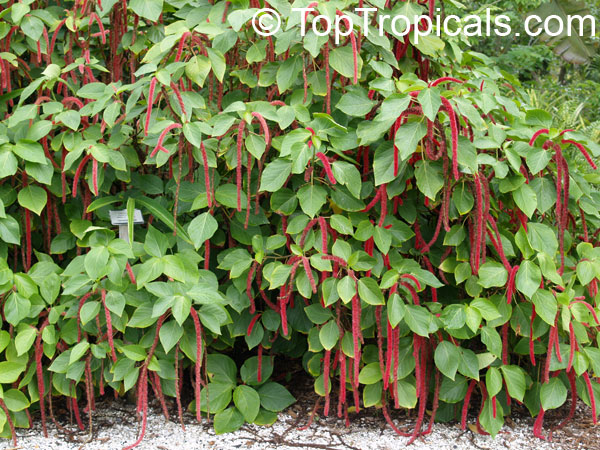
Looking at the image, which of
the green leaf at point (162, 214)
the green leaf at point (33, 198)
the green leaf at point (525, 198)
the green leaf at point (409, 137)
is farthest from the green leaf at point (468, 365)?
the green leaf at point (33, 198)

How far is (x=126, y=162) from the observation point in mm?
2211

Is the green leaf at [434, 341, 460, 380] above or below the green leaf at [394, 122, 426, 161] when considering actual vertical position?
below

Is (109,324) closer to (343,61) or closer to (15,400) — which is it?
(15,400)

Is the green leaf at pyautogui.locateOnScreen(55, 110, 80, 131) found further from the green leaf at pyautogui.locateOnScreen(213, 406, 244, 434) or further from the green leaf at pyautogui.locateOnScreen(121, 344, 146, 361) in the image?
the green leaf at pyautogui.locateOnScreen(213, 406, 244, 434)

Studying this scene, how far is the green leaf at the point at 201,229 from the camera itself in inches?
76.2

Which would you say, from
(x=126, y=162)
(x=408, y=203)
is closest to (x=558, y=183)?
(x=408, y=203)

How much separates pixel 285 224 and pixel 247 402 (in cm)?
65

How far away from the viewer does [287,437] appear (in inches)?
85.0

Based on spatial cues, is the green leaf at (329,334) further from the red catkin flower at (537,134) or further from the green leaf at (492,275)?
the red catkin flower at (537,134)

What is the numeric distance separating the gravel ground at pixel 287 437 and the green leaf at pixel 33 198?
2.62 feet

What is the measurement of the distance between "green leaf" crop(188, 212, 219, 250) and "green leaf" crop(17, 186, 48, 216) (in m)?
0.55

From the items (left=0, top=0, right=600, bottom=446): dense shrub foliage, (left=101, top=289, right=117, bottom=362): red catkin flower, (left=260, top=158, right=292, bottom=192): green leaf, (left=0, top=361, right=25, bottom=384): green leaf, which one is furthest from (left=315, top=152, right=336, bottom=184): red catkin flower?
(left=0, top=361, right=25, bottom=384): green leaf

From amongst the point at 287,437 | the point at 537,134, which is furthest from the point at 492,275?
the point at 287,437

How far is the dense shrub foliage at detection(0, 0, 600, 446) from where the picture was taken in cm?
190
